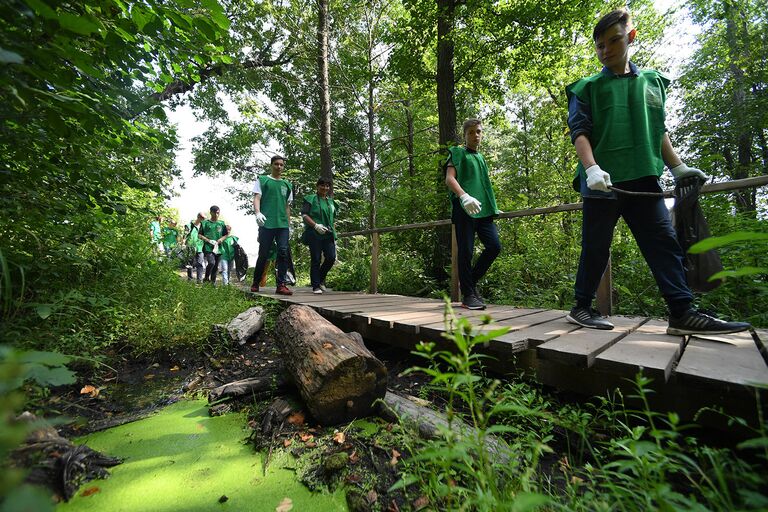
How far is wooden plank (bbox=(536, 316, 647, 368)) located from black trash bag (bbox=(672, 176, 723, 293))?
505 mm

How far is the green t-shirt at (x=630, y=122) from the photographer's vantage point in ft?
6.70

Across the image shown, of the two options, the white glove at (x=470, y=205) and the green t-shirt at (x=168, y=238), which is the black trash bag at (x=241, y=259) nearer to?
the green t-shirt at (x=168, y=238)

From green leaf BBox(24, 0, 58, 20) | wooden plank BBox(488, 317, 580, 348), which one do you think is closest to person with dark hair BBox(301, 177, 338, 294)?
wooden plank BBox(488, 317, 580, 348)

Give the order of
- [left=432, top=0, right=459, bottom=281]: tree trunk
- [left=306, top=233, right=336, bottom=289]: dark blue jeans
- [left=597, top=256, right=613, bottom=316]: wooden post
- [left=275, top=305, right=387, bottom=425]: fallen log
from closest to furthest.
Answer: [left=275, top=305, right=387, bottom=425]: fallen log, [left=597, top=256, right=613, bottom=316]: wooden post, [left=306, top=233, right=336, bottom=289]: dark blue jeans, [left=432, top=0, right=459, bottom=281]: tree trunk

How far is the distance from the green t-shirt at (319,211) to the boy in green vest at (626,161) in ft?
11.7

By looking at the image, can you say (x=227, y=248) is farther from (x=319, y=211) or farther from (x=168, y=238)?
(x=319, y=211)

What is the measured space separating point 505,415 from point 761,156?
1358 centimetres

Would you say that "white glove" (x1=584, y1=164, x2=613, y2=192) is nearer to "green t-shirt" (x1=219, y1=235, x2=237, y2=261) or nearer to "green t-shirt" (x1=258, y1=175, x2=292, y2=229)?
"green t-shirt" (x1=258, y1=175, x2=292, y2=229)

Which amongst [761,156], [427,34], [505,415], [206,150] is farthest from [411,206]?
[206,150]

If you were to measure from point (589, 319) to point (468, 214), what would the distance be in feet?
4.57

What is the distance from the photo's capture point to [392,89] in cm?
1075

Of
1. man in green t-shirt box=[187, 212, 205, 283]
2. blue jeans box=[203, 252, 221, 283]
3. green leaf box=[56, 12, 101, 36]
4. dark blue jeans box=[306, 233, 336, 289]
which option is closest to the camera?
green leaf box=[56, 12, 101, 36]

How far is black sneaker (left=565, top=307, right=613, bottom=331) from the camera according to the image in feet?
7.31

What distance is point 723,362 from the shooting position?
1.46 m
